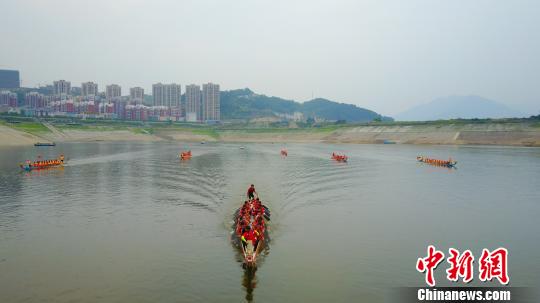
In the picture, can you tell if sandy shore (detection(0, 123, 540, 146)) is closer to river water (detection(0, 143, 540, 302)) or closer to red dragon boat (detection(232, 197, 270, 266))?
river water (detection(0, 143, 540, 302))

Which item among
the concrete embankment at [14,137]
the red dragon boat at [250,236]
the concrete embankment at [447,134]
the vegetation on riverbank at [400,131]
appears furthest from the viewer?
the vegetation on riverbank at [400,131]

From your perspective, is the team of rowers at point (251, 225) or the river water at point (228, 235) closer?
the river water at point (228, 235)

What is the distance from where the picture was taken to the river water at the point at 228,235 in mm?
19328

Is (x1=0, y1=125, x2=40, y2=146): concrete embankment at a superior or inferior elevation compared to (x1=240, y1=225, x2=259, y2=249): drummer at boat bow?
superior

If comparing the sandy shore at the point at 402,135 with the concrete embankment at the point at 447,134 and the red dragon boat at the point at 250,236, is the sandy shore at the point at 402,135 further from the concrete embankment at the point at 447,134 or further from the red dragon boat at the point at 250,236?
the red dragon boat at the point at 250,236

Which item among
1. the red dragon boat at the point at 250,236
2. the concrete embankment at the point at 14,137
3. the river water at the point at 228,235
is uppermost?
the concrete embankment at the point at 14,137

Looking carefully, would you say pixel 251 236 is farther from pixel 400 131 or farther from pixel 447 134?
pixel 400 131

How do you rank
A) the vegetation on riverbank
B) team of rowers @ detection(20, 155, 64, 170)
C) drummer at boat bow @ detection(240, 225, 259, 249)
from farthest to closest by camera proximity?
the vegetation on riverbank
team of rowers @ detection(20, 155, 64, 170)
drummer at boat bow @ detection(240, 225, 259, 249)

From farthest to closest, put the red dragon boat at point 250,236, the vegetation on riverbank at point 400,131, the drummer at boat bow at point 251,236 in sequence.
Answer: the vegetation on riverbank at point 400,131 < the drummer at boat bow at point 251,236 < the red dragon boat at point 250,236

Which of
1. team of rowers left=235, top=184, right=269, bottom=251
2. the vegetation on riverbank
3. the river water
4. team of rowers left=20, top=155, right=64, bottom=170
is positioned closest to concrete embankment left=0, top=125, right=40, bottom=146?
the vegetation on riverbank

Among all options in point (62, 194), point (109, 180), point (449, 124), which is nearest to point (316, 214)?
point (62, 194)

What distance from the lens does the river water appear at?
1933cm

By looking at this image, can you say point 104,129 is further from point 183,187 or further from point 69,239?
point 69,239

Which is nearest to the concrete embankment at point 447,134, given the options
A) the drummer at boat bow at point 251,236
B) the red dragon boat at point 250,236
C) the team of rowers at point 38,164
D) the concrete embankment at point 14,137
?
the concrete embankment at point 14,137
